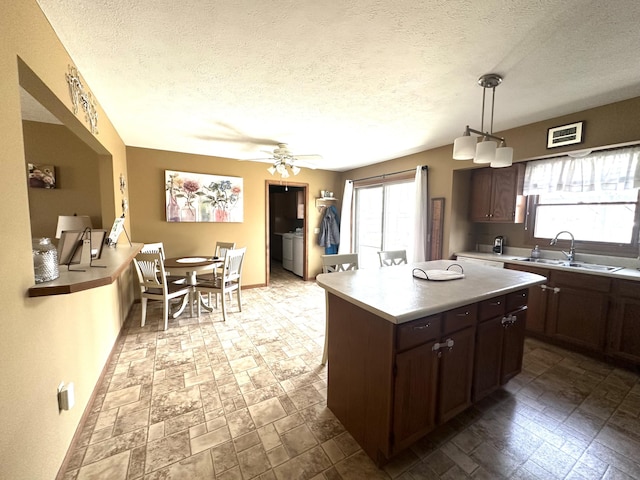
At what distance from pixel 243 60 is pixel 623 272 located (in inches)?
143

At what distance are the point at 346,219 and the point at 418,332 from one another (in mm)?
4140

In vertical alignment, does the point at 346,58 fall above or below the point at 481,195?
above

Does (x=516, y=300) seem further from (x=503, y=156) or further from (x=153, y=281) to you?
(x=153, y=281)

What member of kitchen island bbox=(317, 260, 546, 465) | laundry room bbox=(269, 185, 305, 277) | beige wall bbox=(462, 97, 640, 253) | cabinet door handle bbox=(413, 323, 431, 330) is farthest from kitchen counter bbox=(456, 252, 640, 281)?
laundry room bbox=(269, 185, 305, 277)

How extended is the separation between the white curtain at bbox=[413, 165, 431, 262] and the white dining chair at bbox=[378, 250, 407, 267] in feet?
3.18

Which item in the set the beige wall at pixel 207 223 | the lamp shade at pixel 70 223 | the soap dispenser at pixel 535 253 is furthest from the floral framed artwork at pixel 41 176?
the soap dispenser at pixel 535 253

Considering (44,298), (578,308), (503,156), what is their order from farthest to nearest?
(578,308) → (503,156) → (44,298)

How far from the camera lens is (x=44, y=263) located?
1168 mm

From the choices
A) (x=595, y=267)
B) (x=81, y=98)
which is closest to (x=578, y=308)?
(x=595, y=267)

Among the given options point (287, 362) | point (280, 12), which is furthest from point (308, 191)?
point (280, 12)

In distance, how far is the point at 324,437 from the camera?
1.58 meters

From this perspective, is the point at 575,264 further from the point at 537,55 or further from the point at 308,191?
the point at 308,191

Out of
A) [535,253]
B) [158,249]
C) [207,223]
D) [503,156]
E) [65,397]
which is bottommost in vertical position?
[65,397]

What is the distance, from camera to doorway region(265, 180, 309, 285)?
5.17 meters
